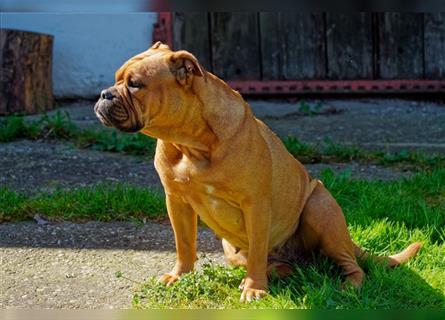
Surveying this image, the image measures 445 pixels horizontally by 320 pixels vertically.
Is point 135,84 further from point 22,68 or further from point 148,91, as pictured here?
point 22,68

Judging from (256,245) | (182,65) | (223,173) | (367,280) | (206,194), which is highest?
(182,65)

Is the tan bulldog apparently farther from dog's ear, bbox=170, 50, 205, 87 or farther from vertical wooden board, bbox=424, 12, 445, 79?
vertical wooden board, bbox=424, 12, 445, 79

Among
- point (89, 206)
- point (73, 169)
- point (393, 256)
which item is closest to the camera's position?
point (393, 256)

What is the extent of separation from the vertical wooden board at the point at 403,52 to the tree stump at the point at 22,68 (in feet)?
11.0

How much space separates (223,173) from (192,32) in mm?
4971

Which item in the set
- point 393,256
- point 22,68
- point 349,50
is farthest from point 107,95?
point 349,50

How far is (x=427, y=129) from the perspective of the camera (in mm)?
7934

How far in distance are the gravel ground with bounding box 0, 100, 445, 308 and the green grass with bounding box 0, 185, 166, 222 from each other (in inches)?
4.5

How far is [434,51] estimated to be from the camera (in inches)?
347

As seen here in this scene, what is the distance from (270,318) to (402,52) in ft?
18.0

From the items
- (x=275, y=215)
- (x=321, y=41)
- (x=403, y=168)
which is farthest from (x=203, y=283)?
(x=321, y=41)

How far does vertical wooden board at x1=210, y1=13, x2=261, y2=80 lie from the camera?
888 cm

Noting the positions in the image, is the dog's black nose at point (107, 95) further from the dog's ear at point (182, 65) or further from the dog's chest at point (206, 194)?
the dog's chest at point (206, 194)

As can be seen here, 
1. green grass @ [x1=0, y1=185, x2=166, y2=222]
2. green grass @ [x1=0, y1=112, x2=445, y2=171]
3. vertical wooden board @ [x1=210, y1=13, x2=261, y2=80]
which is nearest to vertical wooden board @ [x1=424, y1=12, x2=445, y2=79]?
vertical wooden board @ [x1=210, y1=13, x2=261, y2=80]
